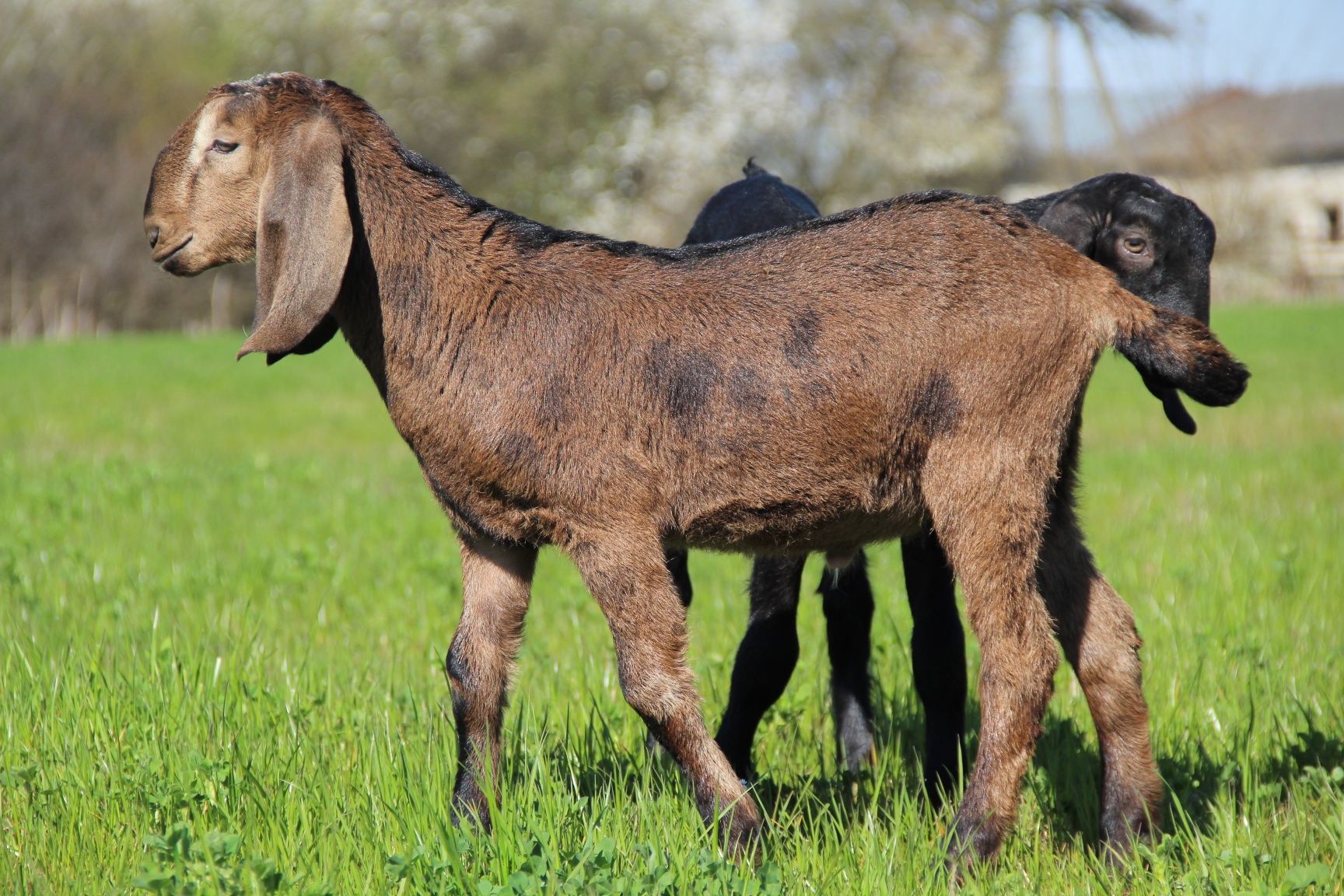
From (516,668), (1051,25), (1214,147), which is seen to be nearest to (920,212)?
(516,668)

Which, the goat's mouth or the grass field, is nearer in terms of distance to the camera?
the grass field

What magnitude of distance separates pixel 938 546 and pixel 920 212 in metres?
1.17

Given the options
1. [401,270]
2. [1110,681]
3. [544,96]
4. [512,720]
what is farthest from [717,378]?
[544,96]

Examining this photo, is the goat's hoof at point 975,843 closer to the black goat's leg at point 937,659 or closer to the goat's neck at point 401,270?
the black goat's leg at point 937,659

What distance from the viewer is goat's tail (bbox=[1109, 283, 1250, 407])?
3.27 m

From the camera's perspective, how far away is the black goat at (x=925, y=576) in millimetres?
3656

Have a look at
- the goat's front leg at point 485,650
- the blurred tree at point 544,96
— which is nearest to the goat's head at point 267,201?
the goat's front leg at point 485,650

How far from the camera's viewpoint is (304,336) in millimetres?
3299

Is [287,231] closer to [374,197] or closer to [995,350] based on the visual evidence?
[374,197]

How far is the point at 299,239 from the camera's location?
10.8 ft

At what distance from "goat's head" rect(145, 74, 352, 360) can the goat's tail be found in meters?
2.04

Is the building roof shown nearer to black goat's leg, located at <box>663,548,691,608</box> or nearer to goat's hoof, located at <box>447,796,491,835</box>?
black goat's leg, located at <box>663,548,691,608</box>

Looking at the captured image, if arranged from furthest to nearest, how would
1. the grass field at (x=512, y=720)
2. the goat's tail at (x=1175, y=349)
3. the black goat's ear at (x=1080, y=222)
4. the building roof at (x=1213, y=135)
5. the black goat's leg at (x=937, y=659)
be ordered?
the building roof at (x=1213, y=135) < the black goat's leg at (x=937, y=659) < the black goat's ear at (x=1080, y=222) < the goat's tail at (x=1175, y=349) < the grass field at (x=512, y=720)

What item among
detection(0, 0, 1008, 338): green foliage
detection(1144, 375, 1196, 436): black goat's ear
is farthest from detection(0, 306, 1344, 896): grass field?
detection(0, 0, 1008, 338): green foliage
